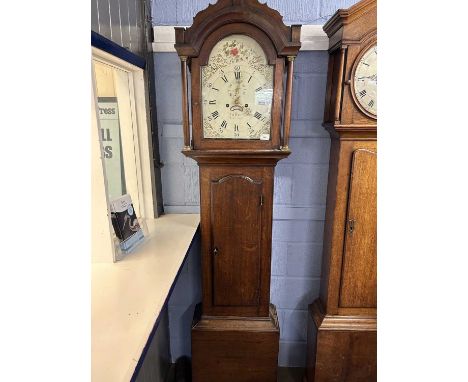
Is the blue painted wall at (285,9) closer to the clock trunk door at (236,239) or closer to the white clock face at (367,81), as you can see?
the white clock face at (367,81)

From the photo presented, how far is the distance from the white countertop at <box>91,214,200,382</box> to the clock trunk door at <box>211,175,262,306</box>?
16 centimetres

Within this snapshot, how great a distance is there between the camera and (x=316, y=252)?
5.65ft

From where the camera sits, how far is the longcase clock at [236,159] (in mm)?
1173

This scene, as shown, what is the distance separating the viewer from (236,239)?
4.59 feet

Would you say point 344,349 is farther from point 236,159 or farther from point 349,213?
point 236,159

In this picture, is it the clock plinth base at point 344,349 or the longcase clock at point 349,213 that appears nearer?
the longcase clock at point 349,213

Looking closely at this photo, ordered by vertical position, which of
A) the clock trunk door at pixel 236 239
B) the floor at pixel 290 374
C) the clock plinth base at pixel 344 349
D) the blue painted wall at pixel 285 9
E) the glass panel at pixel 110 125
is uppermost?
the blue painted wall at pixel 285 9

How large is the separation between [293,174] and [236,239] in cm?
47

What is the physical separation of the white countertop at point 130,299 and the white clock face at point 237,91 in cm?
49

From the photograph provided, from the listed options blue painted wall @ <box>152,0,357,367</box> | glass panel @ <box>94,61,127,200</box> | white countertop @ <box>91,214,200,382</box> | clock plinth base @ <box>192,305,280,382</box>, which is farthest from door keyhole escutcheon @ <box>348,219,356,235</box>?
glass panel @ <box>94,61,127,200</box>

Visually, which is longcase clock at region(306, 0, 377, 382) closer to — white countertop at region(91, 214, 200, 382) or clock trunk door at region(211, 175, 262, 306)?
clock trunk door at region(211, 175, 262, 306)

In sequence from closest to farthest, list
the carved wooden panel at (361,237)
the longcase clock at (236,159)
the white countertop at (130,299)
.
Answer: the white countertop at (130,299), the longcase clock at (236,159), the carved wooden panel at (361,237)

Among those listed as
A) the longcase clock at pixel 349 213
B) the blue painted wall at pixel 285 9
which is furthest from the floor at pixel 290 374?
the blue painted wall at pixel 285 9
